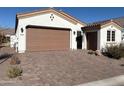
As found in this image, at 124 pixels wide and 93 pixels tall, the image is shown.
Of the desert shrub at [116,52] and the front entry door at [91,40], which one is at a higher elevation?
the front entry door at [91,40]

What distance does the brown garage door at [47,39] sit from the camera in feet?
69.8

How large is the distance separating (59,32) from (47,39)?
5.62ft

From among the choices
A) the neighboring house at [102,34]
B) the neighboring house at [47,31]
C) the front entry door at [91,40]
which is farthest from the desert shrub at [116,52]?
the neighboring house at [47,31]

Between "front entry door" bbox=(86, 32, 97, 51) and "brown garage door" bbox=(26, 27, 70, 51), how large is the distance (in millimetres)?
2483

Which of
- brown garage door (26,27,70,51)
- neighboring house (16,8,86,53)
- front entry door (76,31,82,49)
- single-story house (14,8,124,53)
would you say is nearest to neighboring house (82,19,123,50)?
single-story house (14,8,124,53)

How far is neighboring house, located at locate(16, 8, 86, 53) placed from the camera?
824 inches

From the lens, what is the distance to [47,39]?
22.3 metres

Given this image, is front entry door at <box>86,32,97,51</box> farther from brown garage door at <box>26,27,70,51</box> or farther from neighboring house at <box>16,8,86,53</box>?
brown garage door at <box>26,27,70,51</box>

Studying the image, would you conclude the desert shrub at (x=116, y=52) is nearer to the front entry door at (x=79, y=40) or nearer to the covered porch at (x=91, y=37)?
the covered porch at (x=91, y=37)

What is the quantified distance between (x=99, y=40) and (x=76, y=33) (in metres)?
3.16

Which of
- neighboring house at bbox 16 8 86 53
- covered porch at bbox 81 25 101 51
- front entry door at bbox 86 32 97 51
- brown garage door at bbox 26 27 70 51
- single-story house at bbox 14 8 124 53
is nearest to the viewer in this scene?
neighboring house at bbox 16 8 86 53

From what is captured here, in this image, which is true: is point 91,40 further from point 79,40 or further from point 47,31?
point 47,31

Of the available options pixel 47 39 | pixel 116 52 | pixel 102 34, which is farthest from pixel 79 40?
pixel 116 52

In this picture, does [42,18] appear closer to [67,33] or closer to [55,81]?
[67,33]
